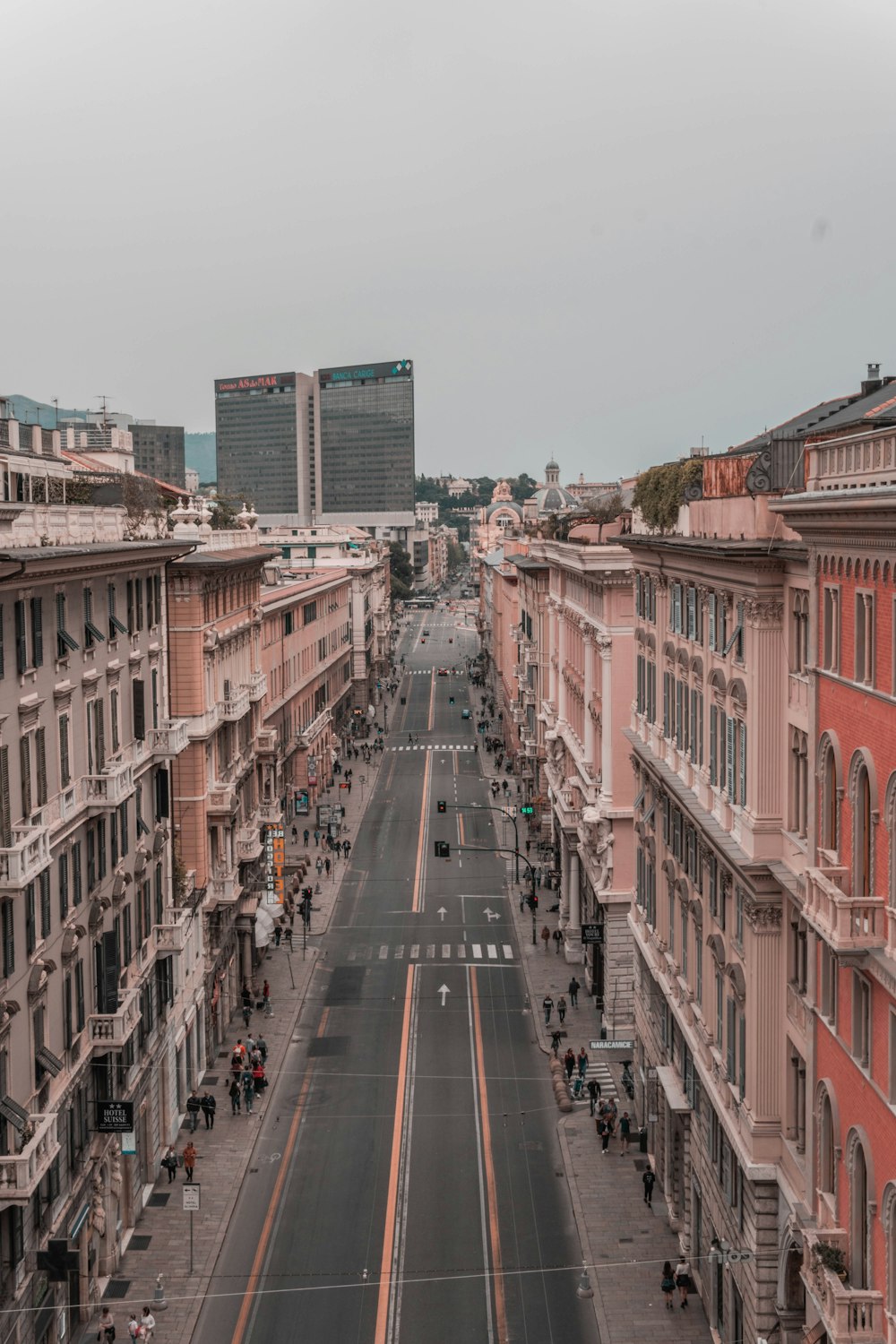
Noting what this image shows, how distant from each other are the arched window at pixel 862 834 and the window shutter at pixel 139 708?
940 inches

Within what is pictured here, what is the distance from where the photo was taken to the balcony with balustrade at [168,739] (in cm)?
4219

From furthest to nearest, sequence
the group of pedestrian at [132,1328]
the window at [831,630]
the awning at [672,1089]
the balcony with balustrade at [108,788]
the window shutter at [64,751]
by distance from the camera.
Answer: the awning at [672,1089] < the balcony with balustrade at [108,788] < the window shutter at [64,751] < the group of pedestrian at [132,1328] < the window at [831,630]

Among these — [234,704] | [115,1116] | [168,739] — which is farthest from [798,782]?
[234,704]

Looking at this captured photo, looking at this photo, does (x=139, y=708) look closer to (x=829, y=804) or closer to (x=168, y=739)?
(x=168, y=739)

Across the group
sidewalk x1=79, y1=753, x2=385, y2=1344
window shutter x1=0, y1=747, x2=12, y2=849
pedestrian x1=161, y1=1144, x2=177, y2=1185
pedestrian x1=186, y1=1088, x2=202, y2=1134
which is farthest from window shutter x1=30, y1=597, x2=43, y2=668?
pedestrian x1=186, y1=1088, x2=202, y2=1134

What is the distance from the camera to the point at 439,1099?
46.9 metres

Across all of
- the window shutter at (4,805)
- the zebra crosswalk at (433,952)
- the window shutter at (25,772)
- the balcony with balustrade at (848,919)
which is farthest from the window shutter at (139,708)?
the zebra crosswalk at (433,952)

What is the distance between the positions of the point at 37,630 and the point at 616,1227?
2174cm

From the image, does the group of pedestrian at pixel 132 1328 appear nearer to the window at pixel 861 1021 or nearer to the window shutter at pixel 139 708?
the window shutter at pixel 139 708

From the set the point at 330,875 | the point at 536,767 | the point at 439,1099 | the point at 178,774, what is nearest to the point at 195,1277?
the point at 439,1099

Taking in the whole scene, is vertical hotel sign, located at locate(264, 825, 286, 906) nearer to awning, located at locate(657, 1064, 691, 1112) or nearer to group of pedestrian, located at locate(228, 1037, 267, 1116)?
group of pedestrian, located at locate(228, 1037, 267, 1116)

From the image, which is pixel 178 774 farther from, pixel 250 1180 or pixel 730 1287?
pixel 730 1287

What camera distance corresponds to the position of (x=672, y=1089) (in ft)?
119

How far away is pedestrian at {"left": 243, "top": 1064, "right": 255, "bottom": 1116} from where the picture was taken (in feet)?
154
